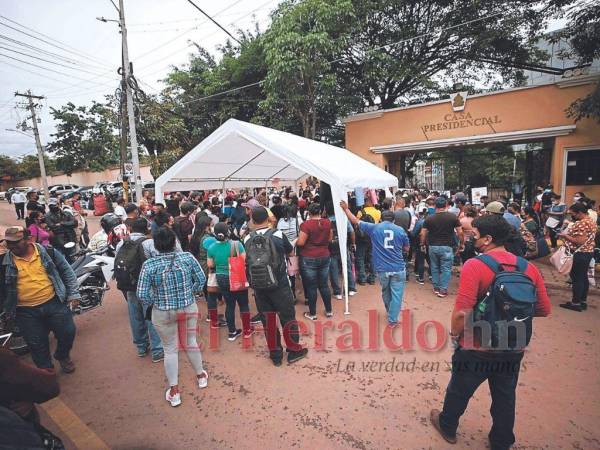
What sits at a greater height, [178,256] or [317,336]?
[178,256]

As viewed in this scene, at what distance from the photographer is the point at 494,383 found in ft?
7.09

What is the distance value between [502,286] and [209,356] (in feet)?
10.8

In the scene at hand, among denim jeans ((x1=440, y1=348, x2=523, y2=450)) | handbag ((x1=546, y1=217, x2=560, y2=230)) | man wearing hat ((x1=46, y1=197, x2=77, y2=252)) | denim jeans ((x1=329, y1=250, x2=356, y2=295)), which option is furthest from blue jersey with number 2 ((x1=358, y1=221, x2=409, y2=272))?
man wearing hat ((x1=46, y1=197, x2=77, y2=252))

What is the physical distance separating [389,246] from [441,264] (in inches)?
73.1

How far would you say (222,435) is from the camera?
2.62m

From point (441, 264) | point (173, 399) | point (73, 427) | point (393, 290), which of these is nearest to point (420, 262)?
point (441, 264)

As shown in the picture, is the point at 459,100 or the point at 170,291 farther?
the point at 459,100

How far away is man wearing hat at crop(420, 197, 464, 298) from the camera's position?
5.14 metres

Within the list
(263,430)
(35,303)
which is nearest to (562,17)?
(263,430)

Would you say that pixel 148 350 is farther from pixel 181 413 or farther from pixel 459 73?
pixel 459 73

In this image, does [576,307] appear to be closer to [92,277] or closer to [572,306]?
[572,306]

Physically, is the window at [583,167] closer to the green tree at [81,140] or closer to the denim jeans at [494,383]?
the denim jeans at [494,383]

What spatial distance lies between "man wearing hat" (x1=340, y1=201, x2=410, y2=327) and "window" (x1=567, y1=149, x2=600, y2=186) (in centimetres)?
984

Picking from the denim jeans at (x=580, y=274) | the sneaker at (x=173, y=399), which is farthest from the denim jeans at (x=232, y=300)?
the denim jeans at (x=580, y=274)
